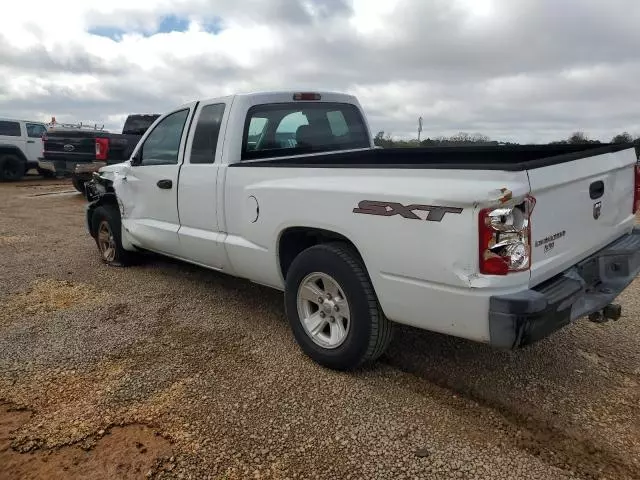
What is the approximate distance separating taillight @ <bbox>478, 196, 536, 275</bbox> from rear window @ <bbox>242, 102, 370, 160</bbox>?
2.35 meters

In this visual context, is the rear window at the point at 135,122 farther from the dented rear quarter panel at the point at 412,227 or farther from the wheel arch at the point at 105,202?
the dented rear quarter panel at the point at 412,227

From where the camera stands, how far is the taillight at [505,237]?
2541 millimetres

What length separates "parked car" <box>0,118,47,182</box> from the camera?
55.6ft

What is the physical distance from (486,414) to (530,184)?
131 centimetres

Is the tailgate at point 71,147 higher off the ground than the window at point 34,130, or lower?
lower

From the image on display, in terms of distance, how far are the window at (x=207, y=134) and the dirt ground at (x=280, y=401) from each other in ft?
4.42

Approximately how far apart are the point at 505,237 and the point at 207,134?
110 inches

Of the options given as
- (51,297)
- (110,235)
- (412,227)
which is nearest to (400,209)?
(412,227)

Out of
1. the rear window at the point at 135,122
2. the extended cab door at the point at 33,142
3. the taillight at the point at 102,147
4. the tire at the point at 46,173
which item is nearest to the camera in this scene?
the taillight at the point at 102,147

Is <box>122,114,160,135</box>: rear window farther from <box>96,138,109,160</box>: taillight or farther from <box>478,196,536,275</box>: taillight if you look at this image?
<box>478,196,536,275</box>: taillight

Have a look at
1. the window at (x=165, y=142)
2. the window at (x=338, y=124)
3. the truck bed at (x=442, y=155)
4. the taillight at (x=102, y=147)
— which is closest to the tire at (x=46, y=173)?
the taillight at (x=102, y=147)

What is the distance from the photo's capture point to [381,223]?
2.96 m

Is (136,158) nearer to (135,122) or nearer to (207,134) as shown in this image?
(207,134)

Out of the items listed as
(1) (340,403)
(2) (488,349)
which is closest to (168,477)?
(1) (340,403)
